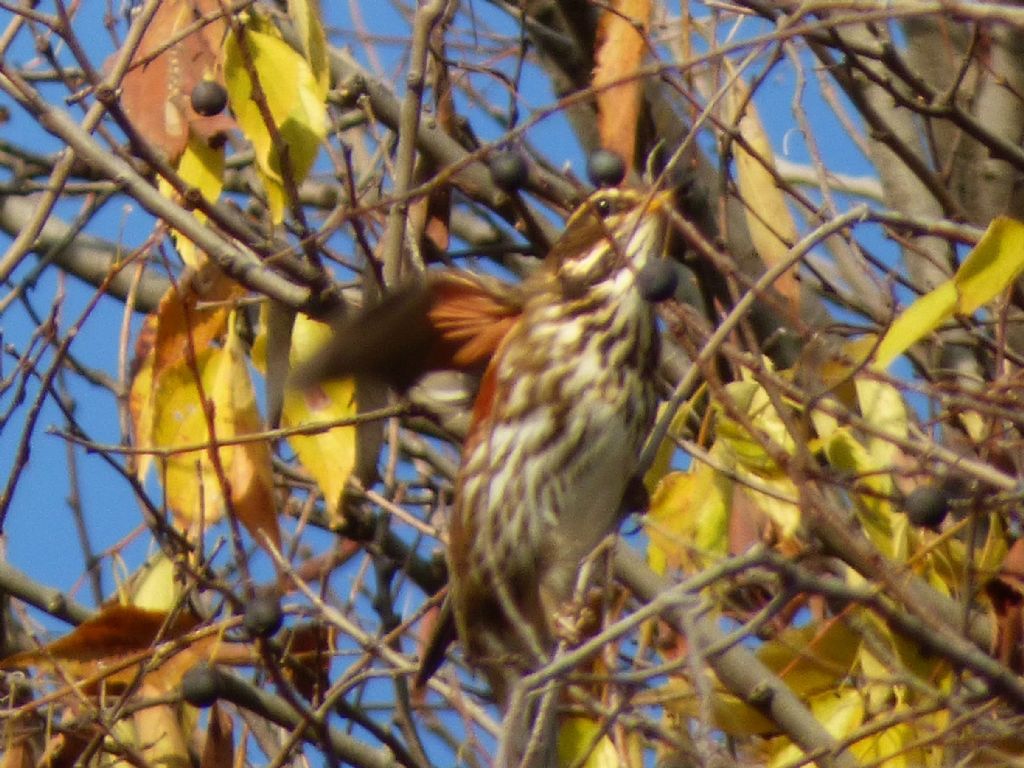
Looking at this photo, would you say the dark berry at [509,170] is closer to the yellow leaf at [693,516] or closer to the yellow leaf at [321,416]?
the yellow leaf at [321,416]

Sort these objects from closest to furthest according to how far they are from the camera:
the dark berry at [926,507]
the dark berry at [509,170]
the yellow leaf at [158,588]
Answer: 1. the dark berry at [926,507]
2. the dark berry at [509,170]
3. the yellow leaf at [158,588]

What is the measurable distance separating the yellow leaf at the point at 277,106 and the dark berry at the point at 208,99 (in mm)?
43

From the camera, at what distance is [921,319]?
99.7 inches

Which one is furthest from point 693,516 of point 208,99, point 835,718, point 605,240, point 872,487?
point 208,99

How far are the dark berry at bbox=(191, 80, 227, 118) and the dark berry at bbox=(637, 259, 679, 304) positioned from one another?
2.56ft

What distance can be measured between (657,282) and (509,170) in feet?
1.63

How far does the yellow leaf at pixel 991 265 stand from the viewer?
2514 millimetres

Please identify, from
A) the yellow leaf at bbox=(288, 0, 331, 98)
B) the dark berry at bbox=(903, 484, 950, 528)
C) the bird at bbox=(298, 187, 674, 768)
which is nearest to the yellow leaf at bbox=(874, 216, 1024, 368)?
the dark berry at bbox=(903, 484, 950, 528)

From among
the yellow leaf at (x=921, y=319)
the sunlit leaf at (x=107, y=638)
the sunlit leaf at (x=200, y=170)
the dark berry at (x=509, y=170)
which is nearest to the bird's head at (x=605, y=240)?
the dark berry at (x=509, y=170)

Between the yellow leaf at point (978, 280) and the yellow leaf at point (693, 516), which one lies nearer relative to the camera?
the yellow leaf at point (978, 280)

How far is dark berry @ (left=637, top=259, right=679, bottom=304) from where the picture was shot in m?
2.90

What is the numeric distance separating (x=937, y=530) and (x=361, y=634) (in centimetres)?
97

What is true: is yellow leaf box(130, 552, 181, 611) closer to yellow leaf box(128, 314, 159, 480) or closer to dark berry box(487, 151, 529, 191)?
yellow leaf box(128, 314, 159, 480)

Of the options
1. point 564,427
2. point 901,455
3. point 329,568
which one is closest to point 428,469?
point 329,568
